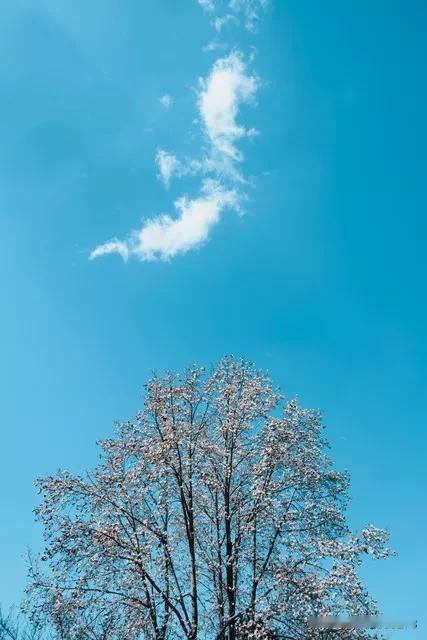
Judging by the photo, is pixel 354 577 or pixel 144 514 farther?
pixel 144 514

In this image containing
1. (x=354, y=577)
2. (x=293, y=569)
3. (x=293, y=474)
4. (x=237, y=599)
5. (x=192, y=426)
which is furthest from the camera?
(x=192, y=426)

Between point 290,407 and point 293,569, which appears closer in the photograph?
point 293,569

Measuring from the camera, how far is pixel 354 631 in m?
17.2

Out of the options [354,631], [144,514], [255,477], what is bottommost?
[354,631]

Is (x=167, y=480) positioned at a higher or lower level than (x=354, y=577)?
higher

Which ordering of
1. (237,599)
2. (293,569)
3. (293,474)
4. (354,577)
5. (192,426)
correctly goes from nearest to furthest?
(354,577)
(293,569)
(237,599)
(293,474)
(192,426)

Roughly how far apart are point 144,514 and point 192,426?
12.6 ft

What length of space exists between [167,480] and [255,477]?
3388mm

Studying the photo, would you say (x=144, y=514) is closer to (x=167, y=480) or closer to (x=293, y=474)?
(x=167, y=480)

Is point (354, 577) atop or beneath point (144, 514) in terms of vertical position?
beneath

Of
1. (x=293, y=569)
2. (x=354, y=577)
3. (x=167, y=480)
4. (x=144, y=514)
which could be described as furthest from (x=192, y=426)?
(x=354, y=577)

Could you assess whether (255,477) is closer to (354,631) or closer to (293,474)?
(293,474)

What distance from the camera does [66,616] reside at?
1964cm

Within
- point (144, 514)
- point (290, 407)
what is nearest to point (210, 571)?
point (144, 514)
